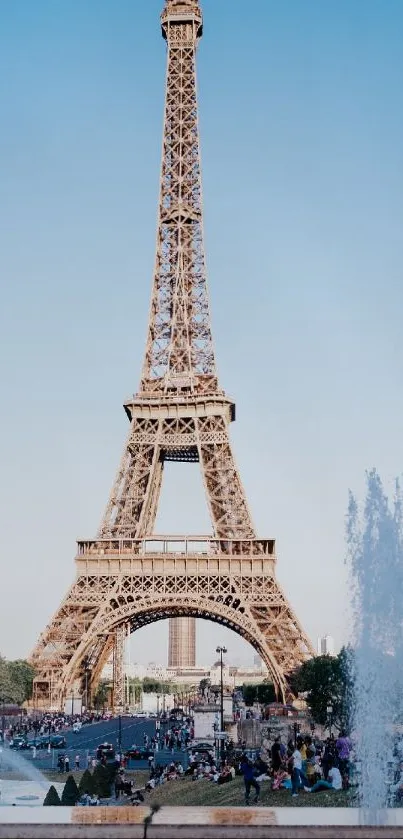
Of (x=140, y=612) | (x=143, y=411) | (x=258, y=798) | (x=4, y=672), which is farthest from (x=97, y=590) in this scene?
(x=258, y=798)

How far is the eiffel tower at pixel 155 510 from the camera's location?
61.5 meters

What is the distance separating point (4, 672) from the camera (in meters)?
78.2

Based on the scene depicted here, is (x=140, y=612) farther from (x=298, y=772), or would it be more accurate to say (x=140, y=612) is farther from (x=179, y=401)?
(x=298, y=772)

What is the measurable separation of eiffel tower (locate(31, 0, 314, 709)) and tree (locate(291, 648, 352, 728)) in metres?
2.05

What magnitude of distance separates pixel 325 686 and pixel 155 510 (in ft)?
64.8

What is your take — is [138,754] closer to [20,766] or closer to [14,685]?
[20,766]

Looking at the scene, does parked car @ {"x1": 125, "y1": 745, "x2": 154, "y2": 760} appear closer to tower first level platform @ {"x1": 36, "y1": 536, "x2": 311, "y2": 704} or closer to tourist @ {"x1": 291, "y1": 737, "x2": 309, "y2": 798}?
tower first level platform @ {"x1": 36, "y1": 536, "x2": 311, "y2": 704}

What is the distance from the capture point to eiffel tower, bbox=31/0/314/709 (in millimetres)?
61531

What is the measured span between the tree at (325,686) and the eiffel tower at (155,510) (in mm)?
2050

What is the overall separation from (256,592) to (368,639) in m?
42.4

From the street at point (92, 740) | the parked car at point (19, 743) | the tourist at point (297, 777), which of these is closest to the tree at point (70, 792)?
the tourist at point (297, 777)

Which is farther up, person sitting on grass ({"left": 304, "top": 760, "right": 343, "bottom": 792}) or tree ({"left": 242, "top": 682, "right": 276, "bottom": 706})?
tree ({"left": 242, "top": 682, "right": 276, "bottom": 706})

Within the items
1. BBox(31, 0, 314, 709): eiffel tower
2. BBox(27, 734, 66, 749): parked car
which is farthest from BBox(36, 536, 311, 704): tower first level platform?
BBox(27, 734, 66, 749): parked car

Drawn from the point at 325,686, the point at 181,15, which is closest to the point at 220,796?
the point at 325,686
